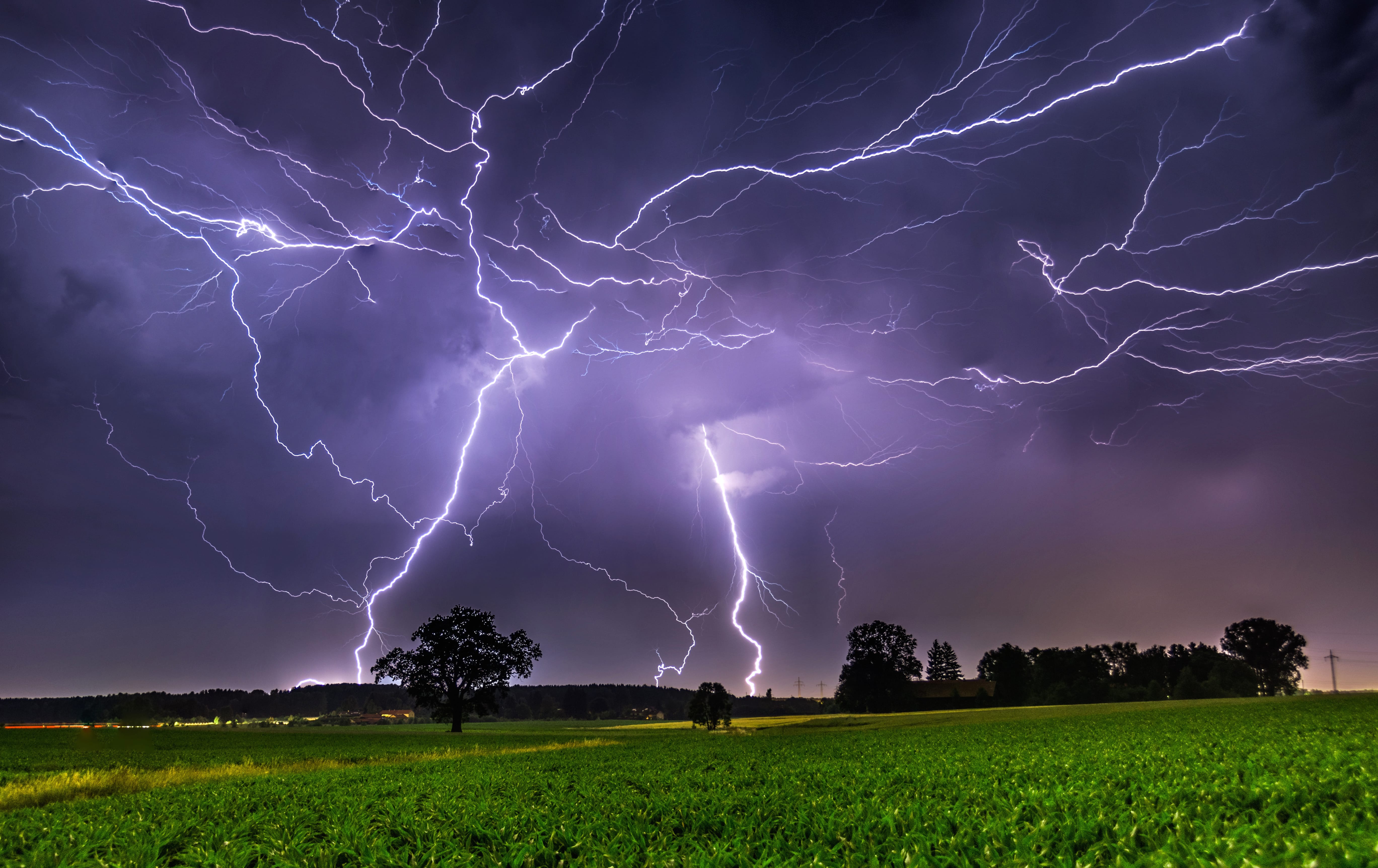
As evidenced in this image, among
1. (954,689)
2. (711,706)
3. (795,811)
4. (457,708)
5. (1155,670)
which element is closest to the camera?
(795,811)

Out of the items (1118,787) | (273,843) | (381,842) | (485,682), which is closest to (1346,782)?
(1118,787)

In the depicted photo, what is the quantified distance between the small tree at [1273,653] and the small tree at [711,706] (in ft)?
268

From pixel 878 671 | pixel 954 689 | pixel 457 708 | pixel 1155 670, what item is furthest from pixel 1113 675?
pixel 457 708

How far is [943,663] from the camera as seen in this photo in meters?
98.8

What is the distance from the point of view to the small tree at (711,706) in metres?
63.1

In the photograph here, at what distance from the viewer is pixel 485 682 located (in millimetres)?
48562

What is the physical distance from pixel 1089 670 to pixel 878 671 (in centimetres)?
3508

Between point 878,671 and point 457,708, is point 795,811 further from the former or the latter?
point 878,671

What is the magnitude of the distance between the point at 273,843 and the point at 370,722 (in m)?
111

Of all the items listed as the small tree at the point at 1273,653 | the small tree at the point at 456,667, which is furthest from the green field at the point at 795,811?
the small tree at the point at 1273,653

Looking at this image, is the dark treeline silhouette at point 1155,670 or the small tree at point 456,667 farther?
the dark treeline silhouette at point 1155,670

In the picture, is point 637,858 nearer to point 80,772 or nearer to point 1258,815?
point 1258,815

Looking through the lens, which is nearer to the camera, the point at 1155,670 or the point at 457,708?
the point at 457,708

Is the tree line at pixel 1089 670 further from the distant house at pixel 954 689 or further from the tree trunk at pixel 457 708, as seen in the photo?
the tree trunk at pixel 457 708
